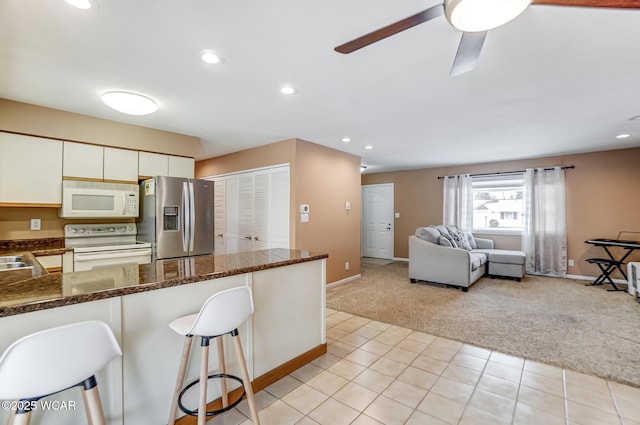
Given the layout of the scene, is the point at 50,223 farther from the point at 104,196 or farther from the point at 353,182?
the point at 353,182

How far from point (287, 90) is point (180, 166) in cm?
218

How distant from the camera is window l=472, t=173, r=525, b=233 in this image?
19.6 ft

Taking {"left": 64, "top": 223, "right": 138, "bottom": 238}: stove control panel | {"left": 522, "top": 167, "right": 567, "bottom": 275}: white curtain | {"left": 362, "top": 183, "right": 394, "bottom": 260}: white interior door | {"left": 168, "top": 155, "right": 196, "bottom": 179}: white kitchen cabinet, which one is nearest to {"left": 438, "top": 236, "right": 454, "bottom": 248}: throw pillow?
{"left": 522, "top": 167, "right": 567, "bottom": 275}: white curtain

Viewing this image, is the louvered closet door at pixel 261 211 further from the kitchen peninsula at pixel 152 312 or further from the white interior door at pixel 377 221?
the white interior door at pixel 377 221

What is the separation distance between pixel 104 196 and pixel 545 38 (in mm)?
4258

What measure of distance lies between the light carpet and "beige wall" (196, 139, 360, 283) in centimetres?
65

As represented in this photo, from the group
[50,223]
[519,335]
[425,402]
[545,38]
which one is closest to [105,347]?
[425,402]

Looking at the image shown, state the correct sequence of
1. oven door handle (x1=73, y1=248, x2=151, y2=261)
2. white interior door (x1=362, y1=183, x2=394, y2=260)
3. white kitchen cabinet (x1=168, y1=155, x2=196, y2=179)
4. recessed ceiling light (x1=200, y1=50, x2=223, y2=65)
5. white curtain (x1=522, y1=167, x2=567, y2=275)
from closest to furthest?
recessed ceiling light (x1=200, y1=50, x2=223, y2=65), oven door handle (x1=73, y1=248, x2=151, y2=261), white kitchen cabinet (x1=168, y1=155, x2=196, y2=179), white curtain (x1=522, y1=167, x2=567, y2=275), white interior door (x1=362, y1=183, x2=394, y2=260)

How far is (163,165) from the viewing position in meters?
3.80

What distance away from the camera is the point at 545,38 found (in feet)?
5.97

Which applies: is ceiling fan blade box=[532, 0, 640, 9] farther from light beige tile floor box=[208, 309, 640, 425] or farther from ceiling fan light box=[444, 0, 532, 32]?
light beige tile floor box=[208, 309, 640, 425]

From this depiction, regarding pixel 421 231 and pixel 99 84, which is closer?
pixel 99 84

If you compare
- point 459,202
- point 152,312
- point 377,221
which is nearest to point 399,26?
point 152,312

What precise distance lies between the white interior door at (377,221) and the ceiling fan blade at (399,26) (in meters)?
6.25
